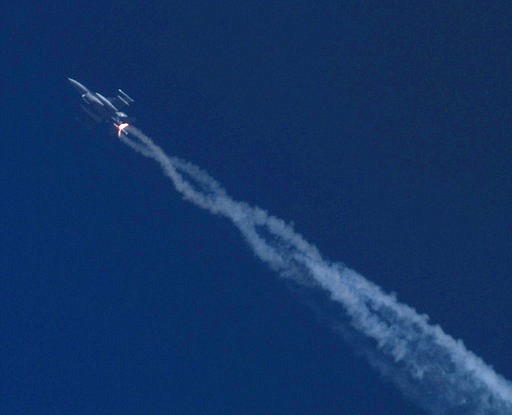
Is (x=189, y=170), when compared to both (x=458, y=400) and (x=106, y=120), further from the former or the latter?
(x=458, y=400)

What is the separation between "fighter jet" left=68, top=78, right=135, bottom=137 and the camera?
99500 millimetres

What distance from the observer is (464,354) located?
295 ft

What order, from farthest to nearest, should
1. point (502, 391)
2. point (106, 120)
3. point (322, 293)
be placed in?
Result: point (106, 120) → point (322, 293) → point (502, 391)

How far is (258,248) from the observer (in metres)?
96.8

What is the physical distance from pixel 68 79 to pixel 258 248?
2838cm

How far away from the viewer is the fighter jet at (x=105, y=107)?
99500 mm

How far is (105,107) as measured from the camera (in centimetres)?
9938

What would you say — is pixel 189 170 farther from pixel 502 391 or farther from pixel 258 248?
pixel 502 391

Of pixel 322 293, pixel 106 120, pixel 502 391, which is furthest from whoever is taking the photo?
pixel 106 120

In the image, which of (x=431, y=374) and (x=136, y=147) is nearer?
(x=431, y=374)

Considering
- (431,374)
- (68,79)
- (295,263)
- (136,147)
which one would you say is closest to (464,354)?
(431,374)

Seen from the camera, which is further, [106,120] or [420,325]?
[106,120]

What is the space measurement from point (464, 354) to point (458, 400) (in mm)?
4648

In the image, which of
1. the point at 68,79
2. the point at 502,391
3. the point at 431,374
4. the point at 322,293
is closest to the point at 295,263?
the point at 322,293
